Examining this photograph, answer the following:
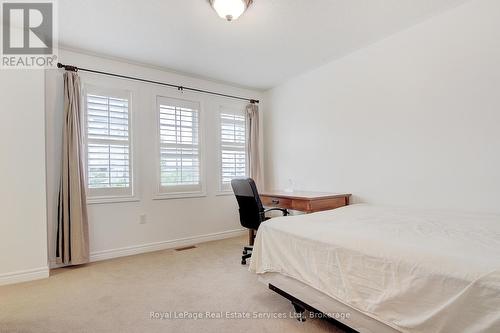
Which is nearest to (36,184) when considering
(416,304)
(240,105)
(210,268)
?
(210,268)

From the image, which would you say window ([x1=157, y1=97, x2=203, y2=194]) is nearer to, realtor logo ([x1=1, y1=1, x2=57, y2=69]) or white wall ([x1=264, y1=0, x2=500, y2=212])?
realtor logo ([x1=1, y1=1, x2=57, y2=69])

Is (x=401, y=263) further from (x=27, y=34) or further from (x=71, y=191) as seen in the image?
(x=27, y=34)

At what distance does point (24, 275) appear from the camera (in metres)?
2.54

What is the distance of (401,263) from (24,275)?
326 cm

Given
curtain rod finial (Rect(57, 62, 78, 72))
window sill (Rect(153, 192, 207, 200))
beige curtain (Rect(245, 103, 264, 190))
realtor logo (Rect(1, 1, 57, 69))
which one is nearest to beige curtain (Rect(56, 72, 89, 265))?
curtain rod finial (Rect(57, 62, 78, 72))

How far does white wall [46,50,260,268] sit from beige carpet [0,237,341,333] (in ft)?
1.30

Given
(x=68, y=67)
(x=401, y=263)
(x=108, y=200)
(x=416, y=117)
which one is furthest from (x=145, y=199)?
(x=416, y=117)

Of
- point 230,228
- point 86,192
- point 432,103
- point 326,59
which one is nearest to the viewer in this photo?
point 432,103

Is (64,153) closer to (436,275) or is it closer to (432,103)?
(436,275)

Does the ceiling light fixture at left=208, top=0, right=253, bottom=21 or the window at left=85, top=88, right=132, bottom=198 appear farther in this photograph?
the window at left=85, top=88, right=132, bottom=198

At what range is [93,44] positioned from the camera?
291 centimetres

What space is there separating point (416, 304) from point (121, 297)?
2.15 meters

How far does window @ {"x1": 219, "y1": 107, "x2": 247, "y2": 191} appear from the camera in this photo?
13.7 feet

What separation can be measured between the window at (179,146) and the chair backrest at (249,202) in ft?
3.75
